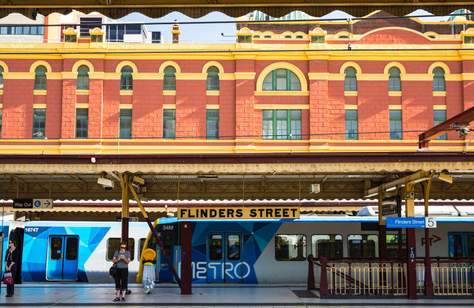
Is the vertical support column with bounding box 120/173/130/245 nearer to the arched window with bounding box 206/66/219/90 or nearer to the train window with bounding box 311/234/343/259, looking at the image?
the train window with bounding box 311/234/343/259

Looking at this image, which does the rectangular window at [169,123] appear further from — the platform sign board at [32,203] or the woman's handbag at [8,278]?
the woman's handbag at [8,278]

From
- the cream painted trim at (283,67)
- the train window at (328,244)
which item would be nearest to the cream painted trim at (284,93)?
the cream painted trim at (283,67)

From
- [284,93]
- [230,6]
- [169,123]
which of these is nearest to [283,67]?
[284,93]

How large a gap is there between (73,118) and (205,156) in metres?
32.6

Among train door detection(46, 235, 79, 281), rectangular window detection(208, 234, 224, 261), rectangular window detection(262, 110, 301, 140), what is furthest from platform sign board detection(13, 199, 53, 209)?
rectangular window detection(262, 110, 301, 140)

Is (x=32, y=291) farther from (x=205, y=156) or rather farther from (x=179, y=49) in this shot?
(x=179, y=49)

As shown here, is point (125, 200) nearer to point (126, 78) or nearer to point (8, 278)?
point (8, 278)

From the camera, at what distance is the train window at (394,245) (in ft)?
73.8

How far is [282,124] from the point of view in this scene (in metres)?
48.8

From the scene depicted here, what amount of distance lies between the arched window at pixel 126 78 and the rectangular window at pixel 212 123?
5769mm

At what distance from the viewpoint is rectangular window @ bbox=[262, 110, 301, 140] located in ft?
160

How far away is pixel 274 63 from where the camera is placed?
49469mm

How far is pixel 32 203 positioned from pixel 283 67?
30884 mm

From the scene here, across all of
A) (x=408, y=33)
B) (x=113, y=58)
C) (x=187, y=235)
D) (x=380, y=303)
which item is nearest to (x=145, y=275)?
(x=187, y=235)
